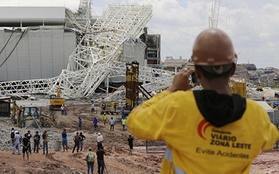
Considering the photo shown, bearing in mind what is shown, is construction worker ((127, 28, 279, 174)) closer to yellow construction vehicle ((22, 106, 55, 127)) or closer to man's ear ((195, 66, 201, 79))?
man's ear ((195, 66, 201, 79))

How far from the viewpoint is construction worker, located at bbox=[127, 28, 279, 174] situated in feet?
8.82

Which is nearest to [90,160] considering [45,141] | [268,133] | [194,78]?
[45,141]

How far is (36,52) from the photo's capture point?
238ft

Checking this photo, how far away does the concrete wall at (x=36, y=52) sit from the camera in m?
72.1

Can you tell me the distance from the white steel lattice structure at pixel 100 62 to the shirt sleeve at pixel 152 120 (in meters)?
56.7

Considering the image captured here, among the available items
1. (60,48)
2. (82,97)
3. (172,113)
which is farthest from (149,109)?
(60,48)

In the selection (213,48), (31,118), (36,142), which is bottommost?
(36,142)

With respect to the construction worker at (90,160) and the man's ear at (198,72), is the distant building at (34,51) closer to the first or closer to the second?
the construction worker at (90,160)

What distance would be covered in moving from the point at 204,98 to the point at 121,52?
64.9 m

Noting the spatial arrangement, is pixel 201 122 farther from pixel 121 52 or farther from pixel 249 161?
pixel 121 52

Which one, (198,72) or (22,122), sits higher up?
(198,72)

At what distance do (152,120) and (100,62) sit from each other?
6063 cm

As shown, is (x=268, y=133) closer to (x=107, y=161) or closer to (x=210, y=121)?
(x=210, y=121)

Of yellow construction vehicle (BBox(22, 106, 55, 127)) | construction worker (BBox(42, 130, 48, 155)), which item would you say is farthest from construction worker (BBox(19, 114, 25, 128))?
construction worker (BBox(42, 130, 48, 155))
